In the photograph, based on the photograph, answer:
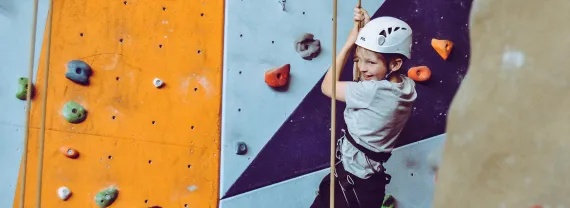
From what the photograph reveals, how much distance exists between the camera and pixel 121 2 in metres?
2.02

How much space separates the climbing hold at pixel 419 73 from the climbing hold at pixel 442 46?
9 centimetres

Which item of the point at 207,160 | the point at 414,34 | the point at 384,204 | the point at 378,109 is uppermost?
the point at 414,34

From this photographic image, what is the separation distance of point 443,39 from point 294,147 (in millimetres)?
649

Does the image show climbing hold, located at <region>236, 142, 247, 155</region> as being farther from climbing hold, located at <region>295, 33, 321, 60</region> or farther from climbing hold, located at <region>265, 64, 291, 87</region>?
climbing hold, located at <region>295, 33, 321, 60</region>

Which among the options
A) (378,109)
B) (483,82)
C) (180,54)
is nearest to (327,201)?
(378,109)

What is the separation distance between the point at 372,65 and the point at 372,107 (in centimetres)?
13

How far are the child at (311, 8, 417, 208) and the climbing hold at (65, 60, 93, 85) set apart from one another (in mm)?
726

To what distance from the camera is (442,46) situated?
226cm

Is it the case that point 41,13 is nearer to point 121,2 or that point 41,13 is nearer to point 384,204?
point 121,2

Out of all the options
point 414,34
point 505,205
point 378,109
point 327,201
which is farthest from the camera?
point 414,34

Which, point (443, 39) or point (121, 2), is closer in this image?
point (121, 2)

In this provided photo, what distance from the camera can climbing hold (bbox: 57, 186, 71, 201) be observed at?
1913 millimetres

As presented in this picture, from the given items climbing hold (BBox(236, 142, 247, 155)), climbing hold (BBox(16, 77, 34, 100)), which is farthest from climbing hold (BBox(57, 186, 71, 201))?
climbing hold (BBox(236, 142, 247, 155))

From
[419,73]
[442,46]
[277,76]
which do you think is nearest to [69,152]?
[277,76]
